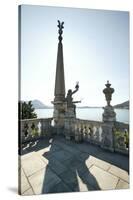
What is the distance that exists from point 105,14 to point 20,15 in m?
0.89

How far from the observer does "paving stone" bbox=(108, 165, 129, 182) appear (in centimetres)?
135

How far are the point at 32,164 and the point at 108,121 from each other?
108 centimetres

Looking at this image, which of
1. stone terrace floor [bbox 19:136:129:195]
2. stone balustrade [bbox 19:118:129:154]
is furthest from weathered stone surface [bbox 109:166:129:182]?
stone balustrade [bbox 19:118:129:154]

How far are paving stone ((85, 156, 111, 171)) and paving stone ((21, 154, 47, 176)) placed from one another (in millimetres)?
470

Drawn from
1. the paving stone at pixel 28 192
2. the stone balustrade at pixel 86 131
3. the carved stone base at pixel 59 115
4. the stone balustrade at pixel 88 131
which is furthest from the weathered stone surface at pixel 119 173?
the carved stone base at pixel 59 115

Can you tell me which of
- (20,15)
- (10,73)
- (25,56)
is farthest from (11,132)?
(20,15)

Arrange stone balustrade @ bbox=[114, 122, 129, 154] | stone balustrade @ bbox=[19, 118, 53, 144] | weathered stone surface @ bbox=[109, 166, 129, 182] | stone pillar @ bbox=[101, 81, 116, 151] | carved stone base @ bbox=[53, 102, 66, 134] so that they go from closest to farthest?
weathered stone surface @ bbox=[109, 166, 129, 182] → stone balustrade @ bbox=[114, 122, 129, 154] → stone pillar @ bbox=[101, 81, 116, 151] → stone balustrade @ bbox=[19, 118, 53, 144] → carved stone base @ bbox=[53, 102, 66, 134]

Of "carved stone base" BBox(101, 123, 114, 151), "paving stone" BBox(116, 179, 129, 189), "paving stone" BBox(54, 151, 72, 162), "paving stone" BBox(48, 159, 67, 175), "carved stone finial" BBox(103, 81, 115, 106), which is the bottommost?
"paving stone" BBox(116, 179, 129, 189)

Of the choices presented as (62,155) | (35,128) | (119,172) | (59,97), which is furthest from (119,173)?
(59,97)

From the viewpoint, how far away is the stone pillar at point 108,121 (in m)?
1.86

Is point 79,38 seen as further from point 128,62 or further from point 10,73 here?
point 10,73

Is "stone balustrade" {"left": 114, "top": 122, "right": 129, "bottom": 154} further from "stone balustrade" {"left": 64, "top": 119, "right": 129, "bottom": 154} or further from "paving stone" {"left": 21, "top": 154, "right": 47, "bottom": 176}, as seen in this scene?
"paving stone" {"left": 21, "top": 154, "right": 47, "bottom": 176}

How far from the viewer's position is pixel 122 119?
1.77 meters

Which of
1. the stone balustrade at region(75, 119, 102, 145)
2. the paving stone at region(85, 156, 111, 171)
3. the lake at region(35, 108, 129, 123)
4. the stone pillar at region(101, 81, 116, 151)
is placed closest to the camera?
the paving stone at region(85, 156, 111, 171)
